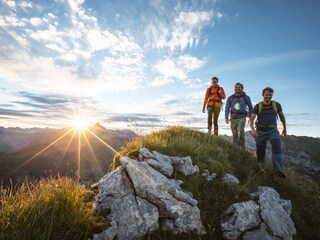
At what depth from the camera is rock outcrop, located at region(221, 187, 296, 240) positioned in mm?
5156

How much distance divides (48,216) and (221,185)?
15.2 feet

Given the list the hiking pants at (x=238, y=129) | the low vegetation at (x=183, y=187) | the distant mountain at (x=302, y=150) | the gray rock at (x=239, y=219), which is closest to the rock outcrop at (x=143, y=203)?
the low vegetation at (x=183, y=187)

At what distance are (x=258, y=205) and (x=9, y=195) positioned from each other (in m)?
5.85

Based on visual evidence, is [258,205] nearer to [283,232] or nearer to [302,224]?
[283,232]

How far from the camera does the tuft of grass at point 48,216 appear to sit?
356 centimetres

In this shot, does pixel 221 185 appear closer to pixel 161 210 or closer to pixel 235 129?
pixel 161 210

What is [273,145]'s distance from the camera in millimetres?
8781

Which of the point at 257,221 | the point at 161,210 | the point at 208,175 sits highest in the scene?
the point at 208,175

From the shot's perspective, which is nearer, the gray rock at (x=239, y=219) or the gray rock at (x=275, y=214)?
the gray rock at (x=239, y=219)

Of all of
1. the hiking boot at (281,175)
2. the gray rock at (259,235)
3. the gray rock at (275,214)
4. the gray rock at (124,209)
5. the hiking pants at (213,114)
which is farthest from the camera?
the hiking pants at (213,114)

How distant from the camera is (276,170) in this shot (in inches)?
335

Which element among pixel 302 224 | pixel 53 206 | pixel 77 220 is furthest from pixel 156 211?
pixel 302 224

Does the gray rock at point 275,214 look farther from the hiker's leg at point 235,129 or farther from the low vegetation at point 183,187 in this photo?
the hiker's leg at point 235,129

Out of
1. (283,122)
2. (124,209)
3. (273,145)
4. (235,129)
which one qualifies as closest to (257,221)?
(124,209)
